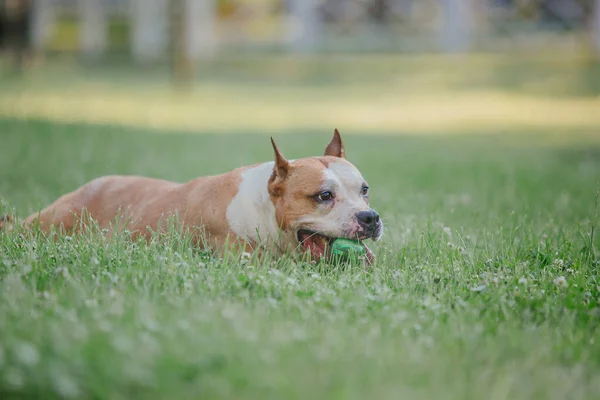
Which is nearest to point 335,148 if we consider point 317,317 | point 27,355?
point 317,317

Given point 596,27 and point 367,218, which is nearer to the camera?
point 367,218

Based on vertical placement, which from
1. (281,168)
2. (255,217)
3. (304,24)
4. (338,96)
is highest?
(304,24)

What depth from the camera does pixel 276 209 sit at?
16.2ft

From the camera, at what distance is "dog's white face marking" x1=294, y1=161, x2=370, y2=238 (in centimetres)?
481

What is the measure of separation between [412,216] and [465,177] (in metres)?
3.15

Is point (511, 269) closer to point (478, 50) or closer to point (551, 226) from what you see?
point (551, 226)

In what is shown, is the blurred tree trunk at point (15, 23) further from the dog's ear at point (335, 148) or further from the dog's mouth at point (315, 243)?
the dog's mouth at point (315, 243)

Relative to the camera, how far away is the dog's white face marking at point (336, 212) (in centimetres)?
481

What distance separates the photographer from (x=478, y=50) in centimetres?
2334

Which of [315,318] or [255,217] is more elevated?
[255,217]

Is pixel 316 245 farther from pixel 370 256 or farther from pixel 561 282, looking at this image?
pixel 561 282

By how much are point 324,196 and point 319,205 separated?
6cm

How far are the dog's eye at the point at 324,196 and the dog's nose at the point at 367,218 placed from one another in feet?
0.65

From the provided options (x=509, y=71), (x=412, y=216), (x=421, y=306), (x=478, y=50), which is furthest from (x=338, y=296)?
(x=478, y=50)
